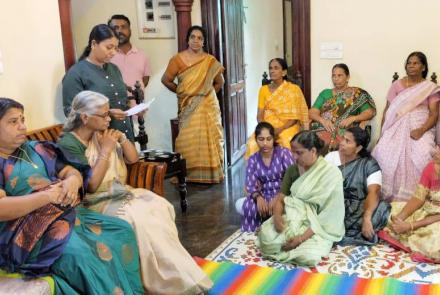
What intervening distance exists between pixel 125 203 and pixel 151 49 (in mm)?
2826

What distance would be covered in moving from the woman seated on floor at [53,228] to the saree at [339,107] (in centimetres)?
205

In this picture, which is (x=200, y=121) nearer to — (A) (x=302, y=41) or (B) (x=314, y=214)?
(A) (x=302, y=41)

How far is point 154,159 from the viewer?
3785 mm

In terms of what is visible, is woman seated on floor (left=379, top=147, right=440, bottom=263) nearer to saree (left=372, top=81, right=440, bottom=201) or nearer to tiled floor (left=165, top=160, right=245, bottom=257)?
saree (left=372, top=81, right=440, bottom=201)

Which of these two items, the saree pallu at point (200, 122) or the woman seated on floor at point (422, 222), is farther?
the saree pallu at point (200, 122)

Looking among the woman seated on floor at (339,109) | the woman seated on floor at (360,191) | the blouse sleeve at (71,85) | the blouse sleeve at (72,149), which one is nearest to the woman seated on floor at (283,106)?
the woman seated on floor at (339,109)

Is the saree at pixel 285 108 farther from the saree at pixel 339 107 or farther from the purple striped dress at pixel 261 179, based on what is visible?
the purple striped dress at pixel 261 179

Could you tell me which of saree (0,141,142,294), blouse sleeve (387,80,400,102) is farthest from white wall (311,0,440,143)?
saree (0,141,142,294)

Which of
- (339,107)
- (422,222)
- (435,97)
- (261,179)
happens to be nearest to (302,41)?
(339,107)

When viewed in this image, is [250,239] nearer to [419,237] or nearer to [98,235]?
[419,237]

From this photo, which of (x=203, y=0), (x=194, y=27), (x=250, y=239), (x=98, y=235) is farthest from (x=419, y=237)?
Result: (x=203, y=0)

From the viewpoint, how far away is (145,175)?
9.64 ft

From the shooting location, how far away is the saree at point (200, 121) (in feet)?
14.6

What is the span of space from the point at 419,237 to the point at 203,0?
2877mm
